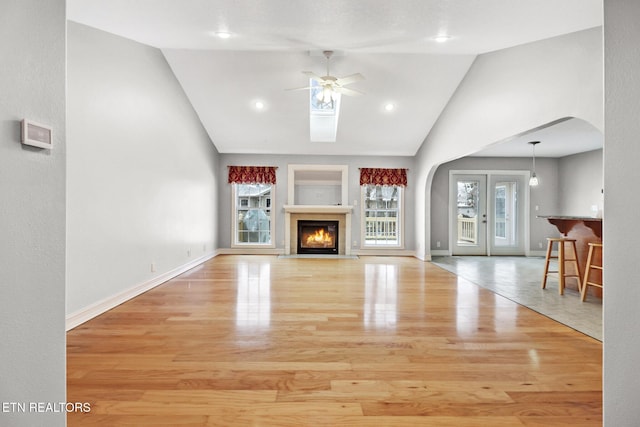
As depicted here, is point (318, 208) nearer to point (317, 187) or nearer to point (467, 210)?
point (317, 187)

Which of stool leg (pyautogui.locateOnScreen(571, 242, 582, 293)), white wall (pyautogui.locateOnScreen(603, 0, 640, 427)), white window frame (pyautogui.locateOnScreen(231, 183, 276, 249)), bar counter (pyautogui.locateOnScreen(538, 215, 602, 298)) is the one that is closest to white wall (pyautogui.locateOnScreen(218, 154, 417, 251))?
white window frame (pyautogui.locateOnScreen(231, 183, 276, 249))

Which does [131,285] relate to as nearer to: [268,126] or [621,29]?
[268,126]

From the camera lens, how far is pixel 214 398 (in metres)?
1.79

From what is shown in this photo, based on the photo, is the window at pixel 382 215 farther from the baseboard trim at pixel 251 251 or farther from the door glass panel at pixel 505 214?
the door glass panel at pixel 505 214

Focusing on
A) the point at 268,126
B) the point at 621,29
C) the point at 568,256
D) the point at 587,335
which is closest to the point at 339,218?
the point at 268,126

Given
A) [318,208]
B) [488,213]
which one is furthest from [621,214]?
[488,213]

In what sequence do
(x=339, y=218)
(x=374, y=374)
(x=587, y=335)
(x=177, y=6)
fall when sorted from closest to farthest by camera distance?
(x=374, y=374) → (x=587, y=335) → (x=177, y=6) → (x=339, y=218)

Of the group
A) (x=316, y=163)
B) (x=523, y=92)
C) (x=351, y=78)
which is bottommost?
(x=316, y=163)

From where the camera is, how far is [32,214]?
113cm

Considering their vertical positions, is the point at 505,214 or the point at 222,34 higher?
the point at 222,34

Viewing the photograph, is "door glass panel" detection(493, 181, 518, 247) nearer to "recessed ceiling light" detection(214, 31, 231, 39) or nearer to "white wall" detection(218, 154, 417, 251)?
"white wall" detection(218, 154, 417, 251)

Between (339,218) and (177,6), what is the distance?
18.6 ft

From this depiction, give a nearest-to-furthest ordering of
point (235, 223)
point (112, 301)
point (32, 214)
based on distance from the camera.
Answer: point (32, 214) < point (112, 301) < point (235, 223)

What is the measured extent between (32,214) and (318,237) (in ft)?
23.5
